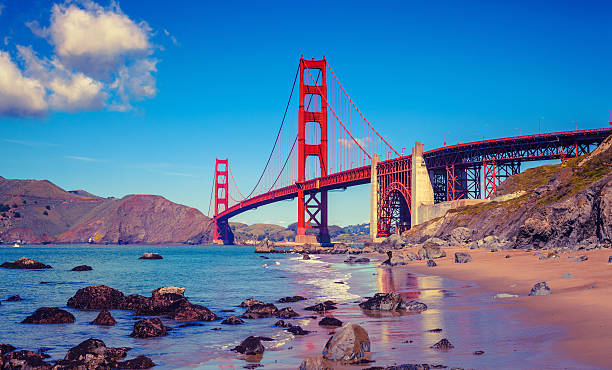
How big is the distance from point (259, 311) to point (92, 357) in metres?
6.68

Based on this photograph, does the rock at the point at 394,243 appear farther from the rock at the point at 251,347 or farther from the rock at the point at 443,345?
the rock at the point at 443,345

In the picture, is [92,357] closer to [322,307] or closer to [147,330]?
[147,330]

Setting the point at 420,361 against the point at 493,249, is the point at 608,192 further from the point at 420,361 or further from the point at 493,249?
the point at 420,361

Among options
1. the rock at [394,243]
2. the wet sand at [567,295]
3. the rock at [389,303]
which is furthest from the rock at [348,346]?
the rock at [394,243]

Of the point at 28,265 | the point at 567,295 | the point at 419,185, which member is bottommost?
the point at 28,265

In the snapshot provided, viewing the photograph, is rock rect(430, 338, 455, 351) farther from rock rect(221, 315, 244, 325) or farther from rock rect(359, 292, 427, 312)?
rock rect(221, 315, 244, 325)

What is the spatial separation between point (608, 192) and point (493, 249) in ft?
31.4

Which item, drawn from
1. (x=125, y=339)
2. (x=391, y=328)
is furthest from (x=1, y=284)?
(x=391, y=328)

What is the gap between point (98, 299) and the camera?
717 inches

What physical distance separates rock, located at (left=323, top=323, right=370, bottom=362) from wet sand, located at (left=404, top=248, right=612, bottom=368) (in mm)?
2890

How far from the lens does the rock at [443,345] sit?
885cm

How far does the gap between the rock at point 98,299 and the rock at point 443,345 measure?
12.1 metres

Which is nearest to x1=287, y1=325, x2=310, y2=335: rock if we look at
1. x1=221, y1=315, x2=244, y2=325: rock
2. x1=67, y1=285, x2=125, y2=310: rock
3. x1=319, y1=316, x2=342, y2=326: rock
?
x1=319, y1=316, x2=342, y2=326: rock

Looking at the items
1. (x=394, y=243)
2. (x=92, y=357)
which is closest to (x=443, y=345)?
(x=92, y=357)
